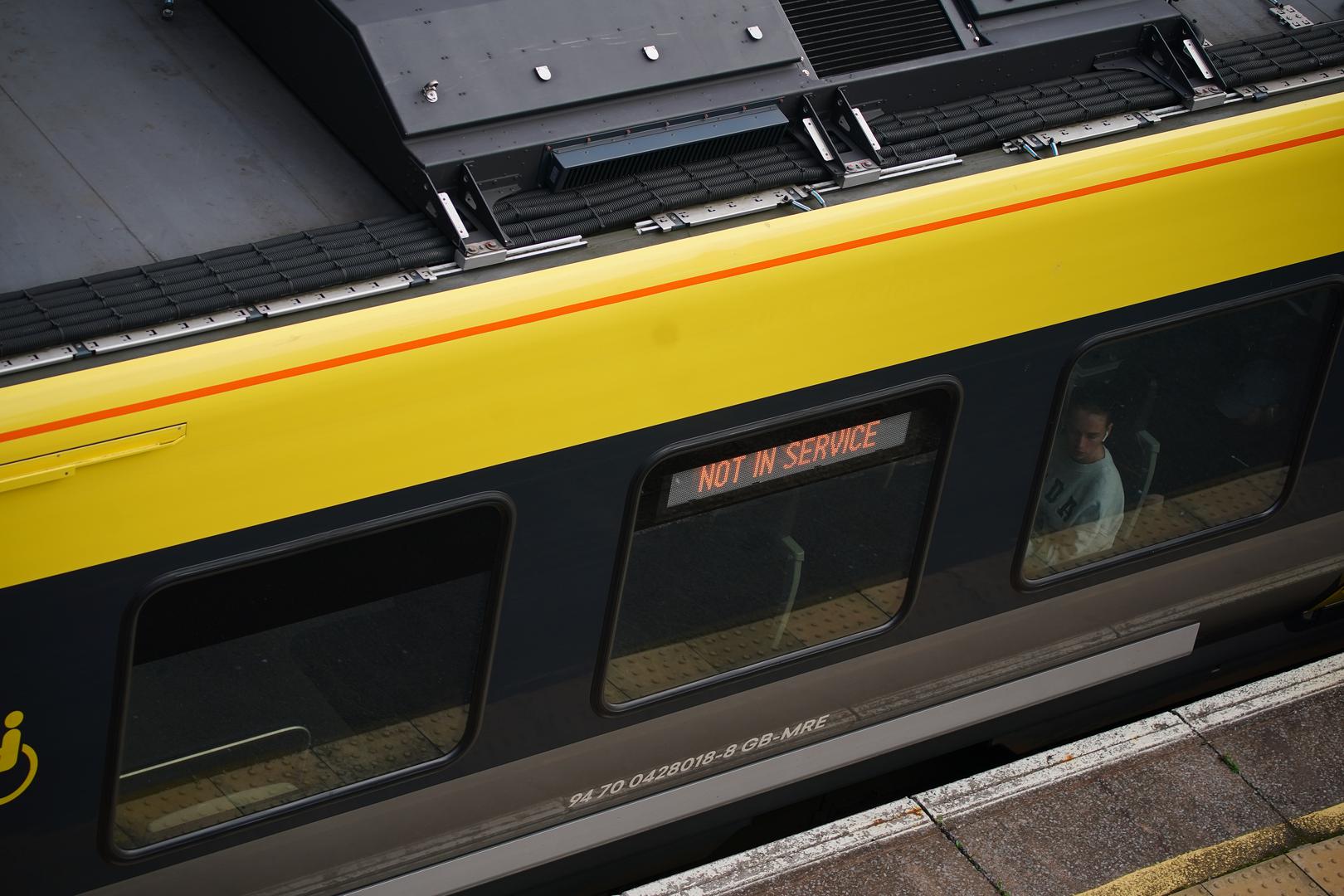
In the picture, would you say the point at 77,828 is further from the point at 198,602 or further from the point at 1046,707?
the point at 1046,707

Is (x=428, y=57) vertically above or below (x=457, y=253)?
above

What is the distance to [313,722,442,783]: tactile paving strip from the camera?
168 inches

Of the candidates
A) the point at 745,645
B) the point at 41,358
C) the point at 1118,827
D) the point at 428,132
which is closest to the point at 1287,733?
the point at 1118,827

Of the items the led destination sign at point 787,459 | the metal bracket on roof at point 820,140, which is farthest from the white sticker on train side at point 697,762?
the metal bracket on roof at point 820,140

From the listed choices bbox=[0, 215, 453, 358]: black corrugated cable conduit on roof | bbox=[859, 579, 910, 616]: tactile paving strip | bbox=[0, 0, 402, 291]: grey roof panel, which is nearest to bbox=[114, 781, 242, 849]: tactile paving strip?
bbox=[0, 215, 453, 358]: black corrugated cable conduit on roof

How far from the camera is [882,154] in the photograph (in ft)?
15.5

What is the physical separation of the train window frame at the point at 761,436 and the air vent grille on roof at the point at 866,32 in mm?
1096

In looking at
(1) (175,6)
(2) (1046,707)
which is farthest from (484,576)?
(2) (1046,707)

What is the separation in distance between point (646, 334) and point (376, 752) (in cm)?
146

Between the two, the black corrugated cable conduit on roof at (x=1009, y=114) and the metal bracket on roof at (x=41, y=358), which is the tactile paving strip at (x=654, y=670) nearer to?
the black corrugated cable conduit on roof at (x=1009, y=114)

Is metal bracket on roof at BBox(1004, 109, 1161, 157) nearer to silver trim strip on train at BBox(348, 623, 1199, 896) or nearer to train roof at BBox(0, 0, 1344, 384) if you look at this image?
train roof at BBox(0, 0, 1344, 384)

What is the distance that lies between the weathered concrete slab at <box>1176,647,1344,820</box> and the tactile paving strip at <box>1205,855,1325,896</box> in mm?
333

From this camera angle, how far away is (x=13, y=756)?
3.67 metres

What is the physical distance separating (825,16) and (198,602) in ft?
9.02
